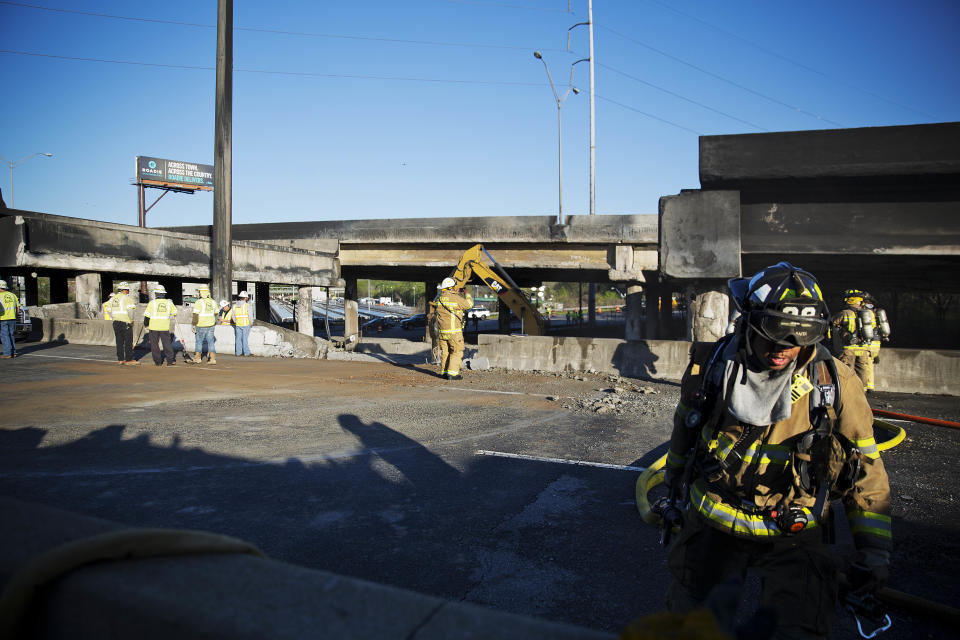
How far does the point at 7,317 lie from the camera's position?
14.5 metres

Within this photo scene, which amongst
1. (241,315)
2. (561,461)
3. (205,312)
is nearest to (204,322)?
(205,312)

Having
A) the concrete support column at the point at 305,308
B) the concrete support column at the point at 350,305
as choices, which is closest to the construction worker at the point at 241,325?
the concrete support column at the point at 305,308

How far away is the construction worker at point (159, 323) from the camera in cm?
1365

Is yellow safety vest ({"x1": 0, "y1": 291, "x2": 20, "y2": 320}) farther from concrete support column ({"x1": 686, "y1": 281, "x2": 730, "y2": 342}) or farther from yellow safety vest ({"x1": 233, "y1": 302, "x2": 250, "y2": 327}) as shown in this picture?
concrete support column ({"x1": 686, "y1": 281, "x2": 730, "y2": 342})

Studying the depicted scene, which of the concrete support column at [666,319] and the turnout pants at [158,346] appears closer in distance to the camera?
the turnout pants at [158,346]

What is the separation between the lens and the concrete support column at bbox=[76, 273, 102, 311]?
2369cm

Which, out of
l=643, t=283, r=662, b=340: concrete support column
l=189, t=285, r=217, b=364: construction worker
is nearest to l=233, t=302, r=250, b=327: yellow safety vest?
l=189, t=285, r=217, b=364: construction worker

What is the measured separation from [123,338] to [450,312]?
8.01 meters

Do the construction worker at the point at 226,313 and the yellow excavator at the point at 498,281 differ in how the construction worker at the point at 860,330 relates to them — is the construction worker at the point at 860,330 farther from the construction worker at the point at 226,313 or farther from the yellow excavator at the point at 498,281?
the construction worker at the point at 226,313

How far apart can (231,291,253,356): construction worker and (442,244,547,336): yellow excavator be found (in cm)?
614

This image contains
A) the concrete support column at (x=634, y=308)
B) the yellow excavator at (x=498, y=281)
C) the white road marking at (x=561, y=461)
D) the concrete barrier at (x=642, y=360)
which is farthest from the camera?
the concrete support column at (x=634, y=308)

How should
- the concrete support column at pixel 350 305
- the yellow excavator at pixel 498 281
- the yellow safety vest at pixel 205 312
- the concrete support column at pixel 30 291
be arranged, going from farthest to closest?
the concrete support column at pixel 350 305, the concrete support column at pixel 30 291, the yellow excavator at pixel 498 281, the yellow safety vest at pixel 205 312

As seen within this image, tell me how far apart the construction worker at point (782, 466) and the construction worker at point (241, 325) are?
53.0 ft

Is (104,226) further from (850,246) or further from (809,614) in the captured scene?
(809,614)
